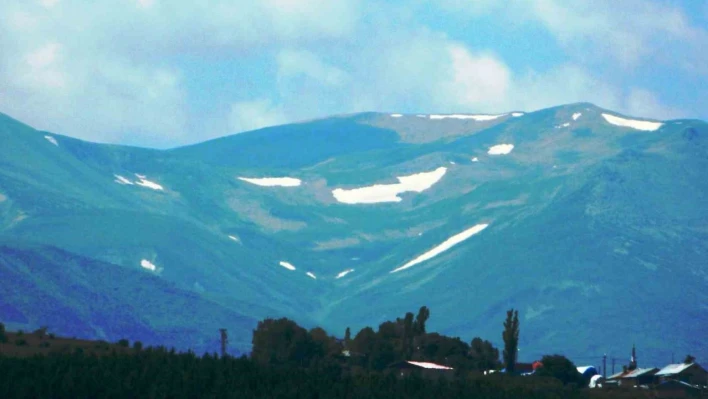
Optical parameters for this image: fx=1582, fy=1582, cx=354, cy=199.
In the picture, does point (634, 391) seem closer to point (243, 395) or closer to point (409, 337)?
point (409, 337)

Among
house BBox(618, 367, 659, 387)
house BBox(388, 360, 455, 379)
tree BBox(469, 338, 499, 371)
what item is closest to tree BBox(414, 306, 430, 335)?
tree BBox(469, 338, 499, 371)

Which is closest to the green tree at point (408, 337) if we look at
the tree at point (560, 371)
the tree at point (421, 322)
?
the tree at point (421, 322)

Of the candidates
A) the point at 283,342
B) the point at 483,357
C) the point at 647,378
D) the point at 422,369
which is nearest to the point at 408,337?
the point at 483,357

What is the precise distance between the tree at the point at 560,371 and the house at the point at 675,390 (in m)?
5.93

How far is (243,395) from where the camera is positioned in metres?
63.0

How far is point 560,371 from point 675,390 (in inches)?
330

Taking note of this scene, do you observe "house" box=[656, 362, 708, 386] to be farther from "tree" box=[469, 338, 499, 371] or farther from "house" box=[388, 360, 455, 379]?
"house" box=[388, 360, 455, 379]

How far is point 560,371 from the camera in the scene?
378ft

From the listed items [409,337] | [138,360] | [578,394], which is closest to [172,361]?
[138,360]

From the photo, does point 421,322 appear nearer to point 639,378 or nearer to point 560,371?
point 560,371

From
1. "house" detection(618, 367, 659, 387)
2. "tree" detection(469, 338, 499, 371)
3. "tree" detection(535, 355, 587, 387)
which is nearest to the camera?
"tree" detection(535, 355, 587, 387)

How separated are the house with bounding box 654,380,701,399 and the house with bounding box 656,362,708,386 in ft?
26.7

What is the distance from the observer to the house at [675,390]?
107 meters

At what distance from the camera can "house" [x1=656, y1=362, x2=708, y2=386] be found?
5015 inches
